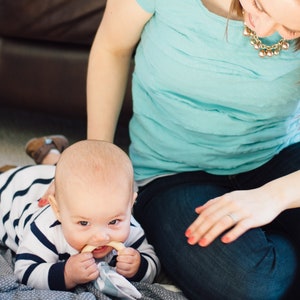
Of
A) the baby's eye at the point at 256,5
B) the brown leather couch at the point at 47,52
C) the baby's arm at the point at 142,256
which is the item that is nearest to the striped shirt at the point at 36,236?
the baby's arm at the point at 142,256

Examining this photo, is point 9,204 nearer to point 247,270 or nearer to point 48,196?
point 48,196

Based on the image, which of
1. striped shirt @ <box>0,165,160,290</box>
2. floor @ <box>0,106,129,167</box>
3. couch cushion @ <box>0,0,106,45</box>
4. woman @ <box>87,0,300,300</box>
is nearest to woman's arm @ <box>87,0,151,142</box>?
woman @ <box>87,0,300,300</box>

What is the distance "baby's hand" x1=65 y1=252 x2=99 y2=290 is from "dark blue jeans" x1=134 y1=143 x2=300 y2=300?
146 millimetres

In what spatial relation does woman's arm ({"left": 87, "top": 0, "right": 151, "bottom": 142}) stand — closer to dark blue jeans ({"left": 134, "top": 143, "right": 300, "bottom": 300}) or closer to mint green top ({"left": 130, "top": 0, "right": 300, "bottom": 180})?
mint green top ({"left": 130, "top": 0, "right": 300, "bottom": 180})

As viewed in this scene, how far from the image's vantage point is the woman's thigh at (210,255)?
949 millimetres

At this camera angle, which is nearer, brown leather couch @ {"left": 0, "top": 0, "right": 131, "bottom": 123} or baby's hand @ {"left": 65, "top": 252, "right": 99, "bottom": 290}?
baby's hand @ {"left": 65, "top": 252, "right": 99, "bottom": 290}

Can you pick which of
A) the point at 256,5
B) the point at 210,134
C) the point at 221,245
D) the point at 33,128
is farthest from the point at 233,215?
the point at 33,128

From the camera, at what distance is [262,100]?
100 centimetres

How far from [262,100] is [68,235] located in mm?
370

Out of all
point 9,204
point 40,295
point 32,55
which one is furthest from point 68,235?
point 32,55

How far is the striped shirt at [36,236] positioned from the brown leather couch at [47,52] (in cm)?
31

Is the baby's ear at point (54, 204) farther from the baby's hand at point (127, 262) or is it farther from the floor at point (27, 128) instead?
the floor at point (27, 128)

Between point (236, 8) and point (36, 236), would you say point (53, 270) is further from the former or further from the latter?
point (236, 8)

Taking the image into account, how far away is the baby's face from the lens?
899 millimetres
